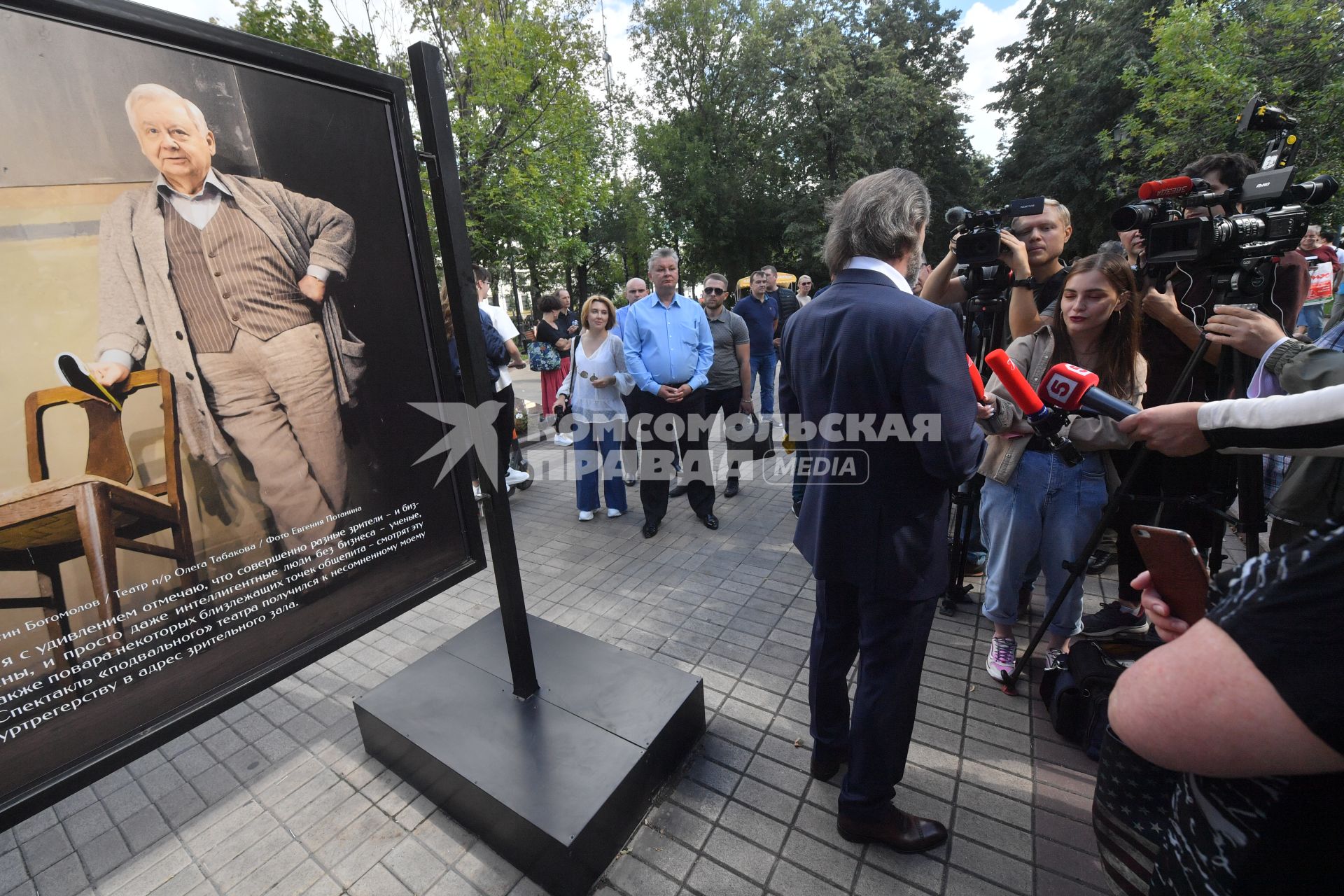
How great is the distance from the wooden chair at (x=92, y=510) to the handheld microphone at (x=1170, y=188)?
3.50 m

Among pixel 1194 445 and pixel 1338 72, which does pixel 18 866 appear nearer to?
pixel 1194 445

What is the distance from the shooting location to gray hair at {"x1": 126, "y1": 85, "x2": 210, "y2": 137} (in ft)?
3.76

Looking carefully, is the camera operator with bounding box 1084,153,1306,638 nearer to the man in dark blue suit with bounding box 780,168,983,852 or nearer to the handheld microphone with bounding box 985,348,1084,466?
the handheld microphone with bounding box 985,348,1084,466

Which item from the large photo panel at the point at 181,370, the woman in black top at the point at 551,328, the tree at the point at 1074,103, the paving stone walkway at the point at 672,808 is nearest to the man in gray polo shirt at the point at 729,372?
the woman in black top at the point at 551,328

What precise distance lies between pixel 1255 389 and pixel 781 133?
2700 centimetres

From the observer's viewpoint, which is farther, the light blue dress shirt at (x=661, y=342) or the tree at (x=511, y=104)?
the tree at (x=511, y=104)

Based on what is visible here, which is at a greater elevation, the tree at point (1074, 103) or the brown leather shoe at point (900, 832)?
the tree at point (1074, 103)

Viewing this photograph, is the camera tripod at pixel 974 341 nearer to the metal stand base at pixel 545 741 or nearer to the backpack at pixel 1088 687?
the backpack at pixel 1088 687

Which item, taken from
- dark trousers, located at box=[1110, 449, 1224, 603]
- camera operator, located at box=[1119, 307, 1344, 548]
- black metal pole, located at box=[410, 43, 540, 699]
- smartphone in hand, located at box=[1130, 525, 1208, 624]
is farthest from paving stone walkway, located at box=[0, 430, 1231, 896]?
camera operator, located at box=[1119, 307, 1344, 548]

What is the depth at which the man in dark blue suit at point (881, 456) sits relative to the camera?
1.63 meters

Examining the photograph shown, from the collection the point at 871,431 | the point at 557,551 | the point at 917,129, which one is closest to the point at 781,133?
the point at 917,129

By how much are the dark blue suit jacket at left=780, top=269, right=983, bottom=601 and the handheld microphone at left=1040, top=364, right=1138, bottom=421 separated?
1.40ft

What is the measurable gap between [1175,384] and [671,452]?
354cm

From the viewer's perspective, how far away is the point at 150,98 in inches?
45.9
